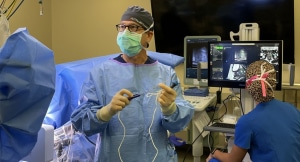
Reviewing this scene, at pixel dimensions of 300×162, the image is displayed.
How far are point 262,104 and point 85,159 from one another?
1061 millimetres

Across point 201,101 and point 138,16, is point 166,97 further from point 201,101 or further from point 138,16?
point 201,101

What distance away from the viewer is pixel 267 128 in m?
1.64

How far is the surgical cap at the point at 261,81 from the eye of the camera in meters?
1.70

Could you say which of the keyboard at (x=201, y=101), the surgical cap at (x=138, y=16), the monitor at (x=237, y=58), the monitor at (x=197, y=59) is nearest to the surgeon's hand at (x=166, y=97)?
the surgical cap at (x=138, y=16)

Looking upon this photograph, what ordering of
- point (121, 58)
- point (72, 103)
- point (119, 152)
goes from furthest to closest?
point (72, 103) < point (121, 58) < point (119, 152)

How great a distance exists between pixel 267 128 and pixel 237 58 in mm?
874

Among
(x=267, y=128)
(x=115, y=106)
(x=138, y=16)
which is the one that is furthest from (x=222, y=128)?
(x=115, y=106)

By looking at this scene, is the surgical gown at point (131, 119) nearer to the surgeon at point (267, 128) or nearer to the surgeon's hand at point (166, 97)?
the surgeon's hand at point (166, 97)

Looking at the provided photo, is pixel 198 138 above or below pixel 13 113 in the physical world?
below

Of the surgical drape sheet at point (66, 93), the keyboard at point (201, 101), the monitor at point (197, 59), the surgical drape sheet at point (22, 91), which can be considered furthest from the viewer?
the monitor at point (197, 59)

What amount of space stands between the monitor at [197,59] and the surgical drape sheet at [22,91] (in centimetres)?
229

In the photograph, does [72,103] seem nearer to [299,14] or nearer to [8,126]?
[8,126]

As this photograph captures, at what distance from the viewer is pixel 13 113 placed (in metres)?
0.87

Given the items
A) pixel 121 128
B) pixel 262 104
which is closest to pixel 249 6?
pixel 262 104
